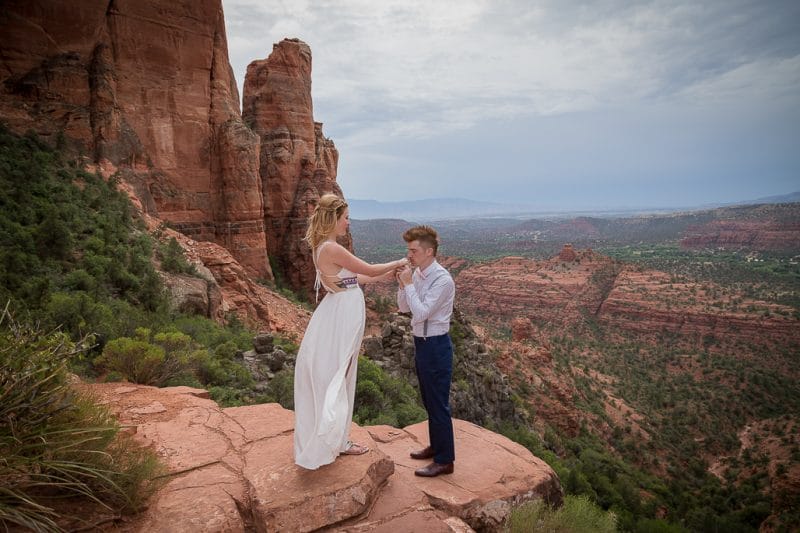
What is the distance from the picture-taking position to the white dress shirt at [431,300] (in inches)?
161

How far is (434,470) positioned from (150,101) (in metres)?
22.2

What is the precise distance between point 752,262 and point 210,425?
103984 mm

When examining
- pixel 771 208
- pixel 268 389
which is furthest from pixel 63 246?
pixel 771 208

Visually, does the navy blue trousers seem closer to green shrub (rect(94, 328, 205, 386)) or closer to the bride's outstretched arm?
the bride's outstretched arm

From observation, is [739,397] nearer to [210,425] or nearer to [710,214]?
[210,425]

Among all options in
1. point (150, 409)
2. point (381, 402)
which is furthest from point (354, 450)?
point (381, 402)

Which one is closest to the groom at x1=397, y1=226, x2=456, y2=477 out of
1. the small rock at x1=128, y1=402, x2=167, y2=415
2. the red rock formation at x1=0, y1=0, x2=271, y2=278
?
the small rock at x1=128, y1=402, x2=167, y2=415

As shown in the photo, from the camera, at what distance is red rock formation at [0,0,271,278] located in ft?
54.6

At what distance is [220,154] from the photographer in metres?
22.4

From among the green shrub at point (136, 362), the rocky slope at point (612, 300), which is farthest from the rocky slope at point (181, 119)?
the rocky slope at point (612, 300)

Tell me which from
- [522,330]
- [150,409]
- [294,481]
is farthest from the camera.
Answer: [522,330]

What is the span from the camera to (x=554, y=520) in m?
3.67

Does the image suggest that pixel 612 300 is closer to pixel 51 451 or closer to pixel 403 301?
pixel 403 301

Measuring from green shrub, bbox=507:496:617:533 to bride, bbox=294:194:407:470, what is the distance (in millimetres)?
1512
